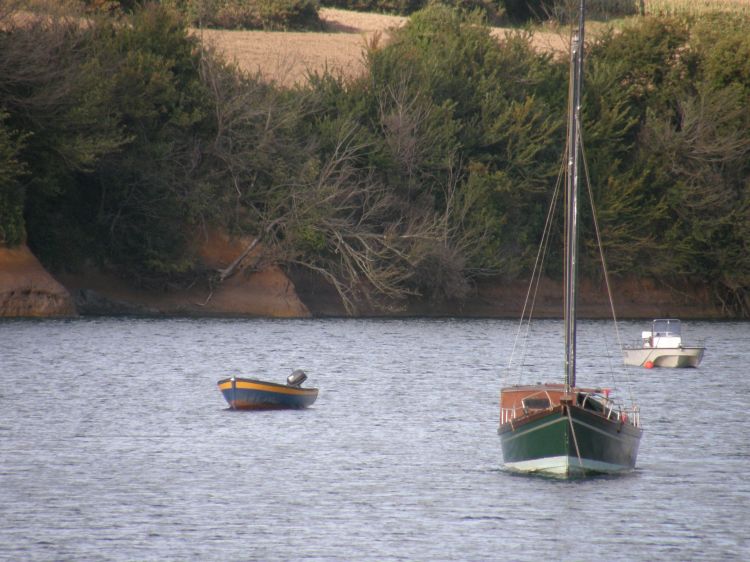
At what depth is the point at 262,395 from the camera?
4156cm

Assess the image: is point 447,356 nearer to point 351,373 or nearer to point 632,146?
point 351,373

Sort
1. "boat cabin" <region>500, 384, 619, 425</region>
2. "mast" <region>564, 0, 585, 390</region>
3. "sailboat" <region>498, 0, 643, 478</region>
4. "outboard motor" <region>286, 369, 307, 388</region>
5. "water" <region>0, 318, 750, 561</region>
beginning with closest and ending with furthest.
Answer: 1. "water" <region>0, 318, 750, 561</region>
2. "sailboat" <region>498, 0, 643, 478</region>
3. "mast" <region>564, 0, 585, 390</region>
4. "boat cabin" <region>500, 384, 619, 425</region>
5. "outboard motor" <region>286, 369, 307, 388</region>

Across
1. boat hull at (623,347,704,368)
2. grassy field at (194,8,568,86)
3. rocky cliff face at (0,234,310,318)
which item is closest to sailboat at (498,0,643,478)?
boat hull at (623,347,704,368)

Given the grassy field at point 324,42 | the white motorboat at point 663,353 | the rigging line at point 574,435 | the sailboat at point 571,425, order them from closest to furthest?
the rigging line at point 574,435 → the sailboat at point 571,425 → the white motorboat at point 663,353 → the grassy field at point 324,42

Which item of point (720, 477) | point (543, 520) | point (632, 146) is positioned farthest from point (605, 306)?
point (543, 520)

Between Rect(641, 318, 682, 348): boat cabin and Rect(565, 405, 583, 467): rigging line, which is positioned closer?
Rect(565, 405, 583, 467): rigging line

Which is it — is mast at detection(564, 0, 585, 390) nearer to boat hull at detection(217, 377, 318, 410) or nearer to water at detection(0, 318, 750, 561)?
water at detection(0, 318, 750, 561)

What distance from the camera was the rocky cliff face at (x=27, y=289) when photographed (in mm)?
67875

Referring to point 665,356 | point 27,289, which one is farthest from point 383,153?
point 665,356

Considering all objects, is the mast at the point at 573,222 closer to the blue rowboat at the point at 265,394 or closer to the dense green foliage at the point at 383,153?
the blue rowboat at the point at 265,394

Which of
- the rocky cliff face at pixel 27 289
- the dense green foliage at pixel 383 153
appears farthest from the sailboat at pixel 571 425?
the rocky cliff face at pixel 27 289

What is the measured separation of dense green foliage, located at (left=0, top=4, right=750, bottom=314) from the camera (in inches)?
2874

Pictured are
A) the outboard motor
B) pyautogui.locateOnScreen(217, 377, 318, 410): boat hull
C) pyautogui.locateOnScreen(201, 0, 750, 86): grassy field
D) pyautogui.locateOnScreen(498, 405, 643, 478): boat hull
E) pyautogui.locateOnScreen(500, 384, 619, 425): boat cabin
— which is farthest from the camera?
pyautogui.locateOnScreen(201, 0, 750, 86): grassy field

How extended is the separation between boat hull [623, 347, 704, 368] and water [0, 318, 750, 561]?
3.18ft
